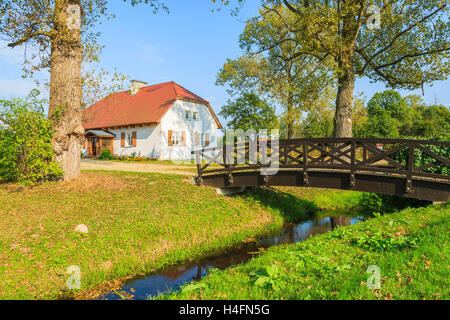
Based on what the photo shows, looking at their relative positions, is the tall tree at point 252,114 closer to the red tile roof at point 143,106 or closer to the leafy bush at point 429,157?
the red tile roof at point 143,106

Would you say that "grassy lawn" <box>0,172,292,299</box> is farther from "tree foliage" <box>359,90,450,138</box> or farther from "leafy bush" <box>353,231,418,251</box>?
"tree foliage" <box>359,90,450,138</box>

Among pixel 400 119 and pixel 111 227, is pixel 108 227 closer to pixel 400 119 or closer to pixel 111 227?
pixel 111 227

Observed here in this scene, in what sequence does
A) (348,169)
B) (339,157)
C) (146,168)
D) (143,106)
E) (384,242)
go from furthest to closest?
(143,106), (146,168), (339,157), (348,169), (384,242)

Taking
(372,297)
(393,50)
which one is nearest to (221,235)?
(372,297)

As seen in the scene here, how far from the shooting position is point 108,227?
774cm

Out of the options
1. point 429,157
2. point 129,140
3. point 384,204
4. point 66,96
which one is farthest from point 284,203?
point 129,140

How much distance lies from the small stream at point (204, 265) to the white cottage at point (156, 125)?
53.1 feet

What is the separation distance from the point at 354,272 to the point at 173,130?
72.8 feet

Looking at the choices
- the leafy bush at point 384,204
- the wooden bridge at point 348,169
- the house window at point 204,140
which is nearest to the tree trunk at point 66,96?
the wooden bridge at point 348,169

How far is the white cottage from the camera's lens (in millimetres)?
24328

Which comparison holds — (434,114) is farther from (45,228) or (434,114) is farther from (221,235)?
(45,228)

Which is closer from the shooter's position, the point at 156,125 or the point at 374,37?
the point at 374,37

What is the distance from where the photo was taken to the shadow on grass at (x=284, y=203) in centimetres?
1227

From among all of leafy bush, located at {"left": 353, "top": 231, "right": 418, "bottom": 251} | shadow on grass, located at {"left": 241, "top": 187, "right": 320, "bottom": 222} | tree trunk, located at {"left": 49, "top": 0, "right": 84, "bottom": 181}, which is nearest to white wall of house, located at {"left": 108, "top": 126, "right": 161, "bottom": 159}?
shadow on grass, located at {"left": 241, "top": 187, "right": 320, "bottom": 222}
